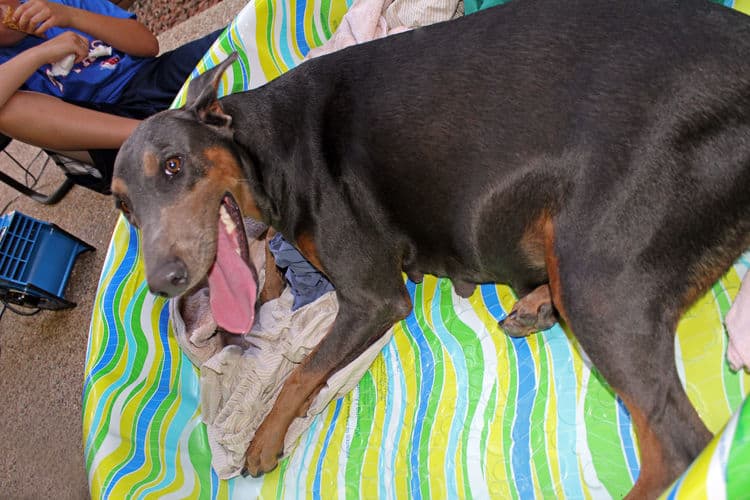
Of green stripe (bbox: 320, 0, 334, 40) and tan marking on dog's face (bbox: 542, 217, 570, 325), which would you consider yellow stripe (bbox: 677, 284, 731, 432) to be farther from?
green stripe (bbox: 320, 0, 334, 40)

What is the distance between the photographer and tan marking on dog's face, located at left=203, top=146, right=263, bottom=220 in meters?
2.27

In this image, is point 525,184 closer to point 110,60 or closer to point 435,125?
point 435,125

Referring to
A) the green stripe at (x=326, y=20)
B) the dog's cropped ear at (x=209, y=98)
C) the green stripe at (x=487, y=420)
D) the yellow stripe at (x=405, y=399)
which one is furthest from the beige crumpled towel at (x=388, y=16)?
the green stripe at (x=487, y=420)

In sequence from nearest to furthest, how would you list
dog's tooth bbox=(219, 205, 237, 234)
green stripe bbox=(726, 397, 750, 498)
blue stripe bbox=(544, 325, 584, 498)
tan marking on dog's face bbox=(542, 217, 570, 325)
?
green stripe bbox=(726, 397, 750, 498), tan marking on dog's face bbox=(542, 217, 570, 325), blue stripe bbox=(544, 325, 584, 498), dog's tooth bbox=(219, 205, 237, 234)

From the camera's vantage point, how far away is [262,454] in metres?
2.64

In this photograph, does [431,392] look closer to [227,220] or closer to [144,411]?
[227,220]

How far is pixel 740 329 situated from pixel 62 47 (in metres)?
3.32

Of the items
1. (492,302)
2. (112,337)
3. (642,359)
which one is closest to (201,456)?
(112,337)

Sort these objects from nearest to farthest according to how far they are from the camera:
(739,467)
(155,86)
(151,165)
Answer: (739,467) < (151,165) < (155,86)

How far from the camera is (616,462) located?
2.19 metres

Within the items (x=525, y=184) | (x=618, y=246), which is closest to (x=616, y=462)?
(x=618, y=246)

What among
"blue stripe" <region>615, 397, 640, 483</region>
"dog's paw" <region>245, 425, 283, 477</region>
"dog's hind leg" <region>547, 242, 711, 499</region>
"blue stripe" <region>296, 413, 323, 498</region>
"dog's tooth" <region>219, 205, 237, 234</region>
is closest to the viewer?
"dog's hind leg" <region>547, 242, 711, 499</region>

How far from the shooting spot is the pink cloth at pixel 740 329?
6.53 ft

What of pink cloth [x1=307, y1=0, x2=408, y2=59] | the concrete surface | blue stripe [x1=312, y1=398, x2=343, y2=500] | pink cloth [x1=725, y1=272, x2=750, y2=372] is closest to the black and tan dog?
blue stripe [x1=312, y1=398, x2=343, y2=500]
